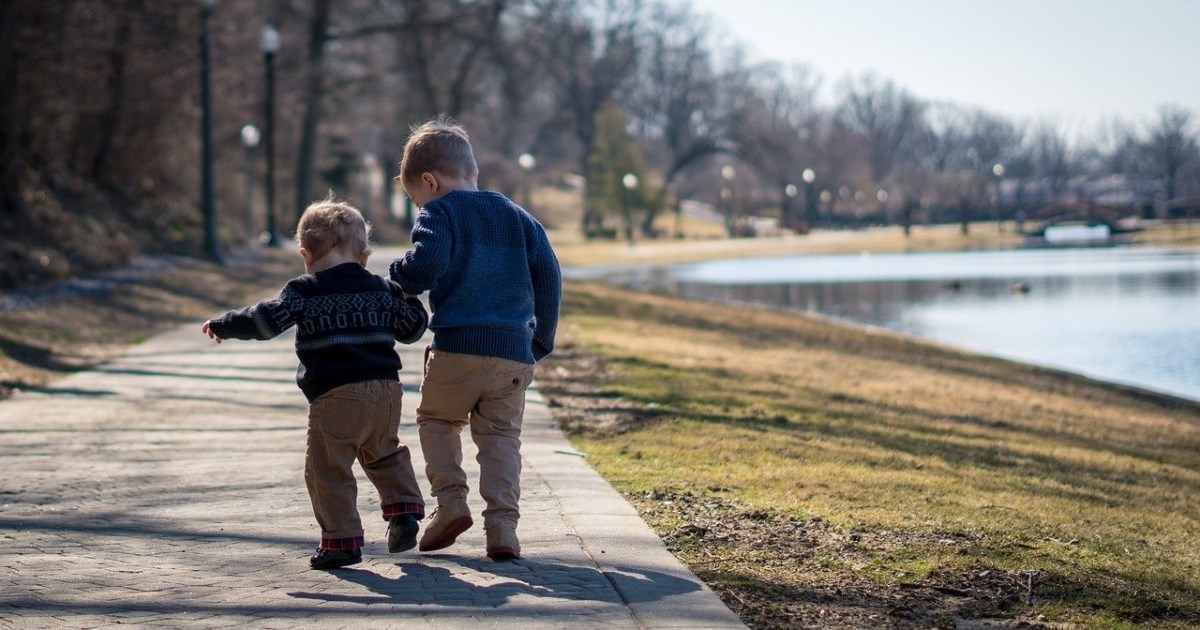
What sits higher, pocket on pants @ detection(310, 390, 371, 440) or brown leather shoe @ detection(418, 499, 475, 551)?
pocket on pants @ detection(310, 390, 371, 440)

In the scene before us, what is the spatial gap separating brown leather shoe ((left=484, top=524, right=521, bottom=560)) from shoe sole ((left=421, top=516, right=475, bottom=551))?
13 cm

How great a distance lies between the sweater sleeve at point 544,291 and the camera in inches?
202

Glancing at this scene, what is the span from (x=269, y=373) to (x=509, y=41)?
28.5 m

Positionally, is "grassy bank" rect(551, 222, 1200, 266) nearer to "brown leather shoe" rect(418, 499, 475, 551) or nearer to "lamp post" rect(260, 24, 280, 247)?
"lamp post" rect(260, 24, 280, 247)

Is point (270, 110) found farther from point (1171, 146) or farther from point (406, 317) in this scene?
point (1171, 146)

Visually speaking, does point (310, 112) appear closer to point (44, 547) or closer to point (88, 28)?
point (88, 28)

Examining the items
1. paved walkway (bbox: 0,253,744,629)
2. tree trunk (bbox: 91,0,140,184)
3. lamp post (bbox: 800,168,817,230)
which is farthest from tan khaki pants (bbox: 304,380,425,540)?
lamp post (bbox: 800,168,817,230)

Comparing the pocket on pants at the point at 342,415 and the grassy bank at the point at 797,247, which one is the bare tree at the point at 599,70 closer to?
the grassy bank at the point at 797,247

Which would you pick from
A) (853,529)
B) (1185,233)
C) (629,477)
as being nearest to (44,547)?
(629,477)

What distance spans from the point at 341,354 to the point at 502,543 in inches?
35.3

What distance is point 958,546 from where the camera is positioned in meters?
5.43

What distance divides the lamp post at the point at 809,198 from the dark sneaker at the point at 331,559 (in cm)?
10076

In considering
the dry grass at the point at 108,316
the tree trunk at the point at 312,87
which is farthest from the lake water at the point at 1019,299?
the dry grass at the point at 108,316

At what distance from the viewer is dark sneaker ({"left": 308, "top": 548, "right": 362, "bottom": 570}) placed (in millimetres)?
4891
